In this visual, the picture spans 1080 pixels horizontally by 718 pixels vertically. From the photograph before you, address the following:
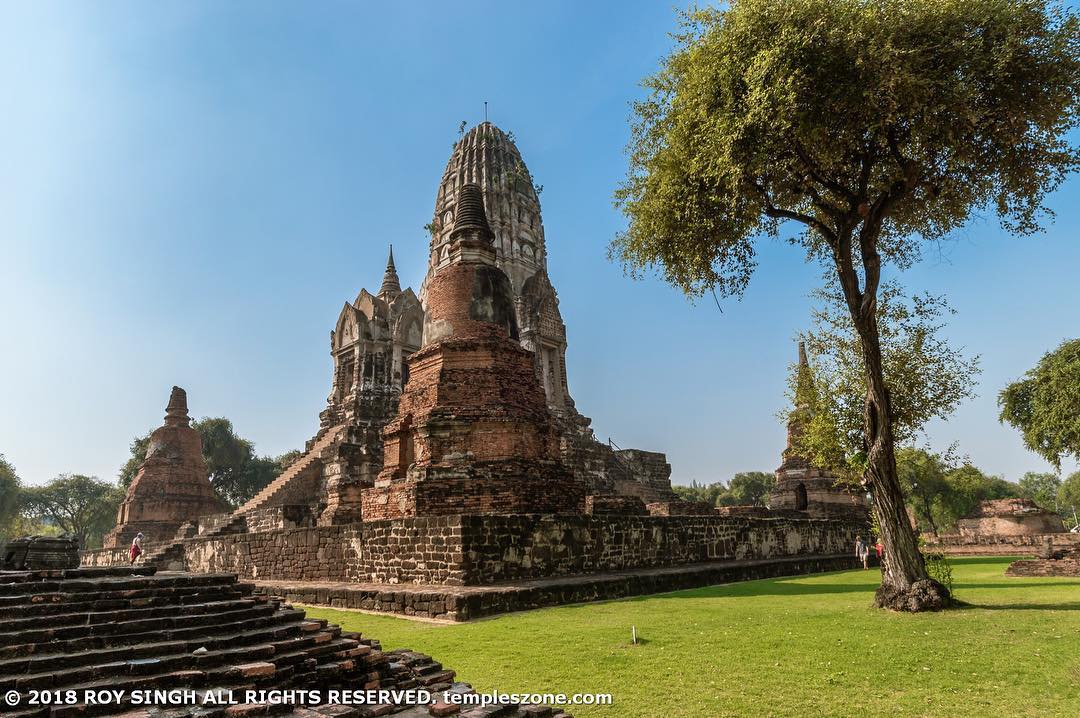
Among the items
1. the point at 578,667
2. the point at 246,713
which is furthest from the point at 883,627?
the point at 246,713

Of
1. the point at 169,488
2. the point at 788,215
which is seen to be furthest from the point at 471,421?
the point at 169,488

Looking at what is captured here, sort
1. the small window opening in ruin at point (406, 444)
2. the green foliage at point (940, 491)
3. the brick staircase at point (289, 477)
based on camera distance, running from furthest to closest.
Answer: the green foliage at point (940, 491) < the brick staircase at point (289, 477) < the small window opening in ruin at point (406, 444)

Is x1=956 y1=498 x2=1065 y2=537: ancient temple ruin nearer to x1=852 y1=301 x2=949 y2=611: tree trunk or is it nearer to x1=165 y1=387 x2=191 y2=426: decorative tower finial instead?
x1=852 y1=301 x2=949 y2=611: tree trunk

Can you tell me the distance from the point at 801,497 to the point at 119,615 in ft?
86.1

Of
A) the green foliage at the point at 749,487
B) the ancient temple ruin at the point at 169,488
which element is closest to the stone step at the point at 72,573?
the ancient temple ruin at the point at 169,488

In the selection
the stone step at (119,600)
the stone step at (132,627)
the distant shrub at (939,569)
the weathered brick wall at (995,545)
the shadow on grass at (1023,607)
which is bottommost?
the weathered brick wall at (995,545)

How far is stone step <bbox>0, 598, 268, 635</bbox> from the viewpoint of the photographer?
4305mm

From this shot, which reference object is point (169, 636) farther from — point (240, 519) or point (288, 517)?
point (240, 519)

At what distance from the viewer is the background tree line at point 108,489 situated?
48.8 m

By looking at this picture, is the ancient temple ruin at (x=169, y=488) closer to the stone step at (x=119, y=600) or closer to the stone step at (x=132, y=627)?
the stone step at (x=119, y=600)

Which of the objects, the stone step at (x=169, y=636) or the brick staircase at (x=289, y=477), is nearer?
the stone step at (x=169, y=636)

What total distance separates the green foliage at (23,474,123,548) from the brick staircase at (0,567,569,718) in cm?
5487

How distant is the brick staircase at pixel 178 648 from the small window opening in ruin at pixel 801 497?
24.4 m

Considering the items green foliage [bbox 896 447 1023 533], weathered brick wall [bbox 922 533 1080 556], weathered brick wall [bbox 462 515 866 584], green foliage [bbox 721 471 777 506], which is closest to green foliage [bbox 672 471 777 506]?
green foliage [bbox 721 471 777 506]
